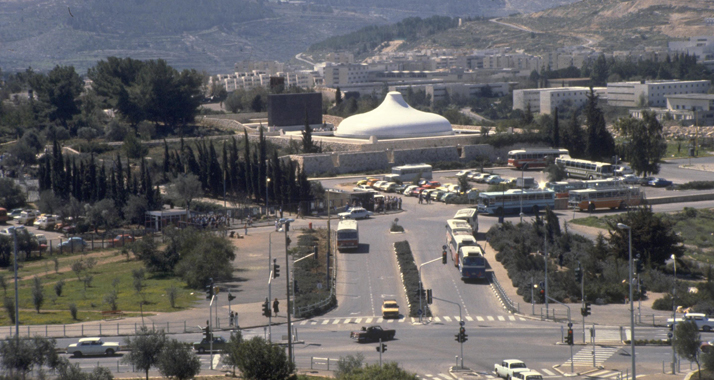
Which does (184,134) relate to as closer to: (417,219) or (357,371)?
(417,219)

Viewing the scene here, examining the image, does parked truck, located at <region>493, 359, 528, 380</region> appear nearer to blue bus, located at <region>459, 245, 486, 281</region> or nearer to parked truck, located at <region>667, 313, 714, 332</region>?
parked truck, located at <region>667, 313, 714, 332</region>

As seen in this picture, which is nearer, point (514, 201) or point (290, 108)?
point (514, 201)

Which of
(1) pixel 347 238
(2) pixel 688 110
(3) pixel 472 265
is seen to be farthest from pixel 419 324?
(2) pixel 688 110

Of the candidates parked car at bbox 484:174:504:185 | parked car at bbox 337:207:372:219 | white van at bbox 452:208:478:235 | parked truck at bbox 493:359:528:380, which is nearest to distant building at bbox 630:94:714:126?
parked car at bbox 484:174:504:185

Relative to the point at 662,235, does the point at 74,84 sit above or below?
above

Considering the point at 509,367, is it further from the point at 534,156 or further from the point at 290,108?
the point at 290,108

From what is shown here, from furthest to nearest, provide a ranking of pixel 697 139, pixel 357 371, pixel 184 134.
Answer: pixel 184 134, pixel 697 139, pixel 357 371

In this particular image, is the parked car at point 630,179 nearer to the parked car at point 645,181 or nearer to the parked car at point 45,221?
the parked car at point 645,181

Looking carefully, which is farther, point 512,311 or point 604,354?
point 512,311

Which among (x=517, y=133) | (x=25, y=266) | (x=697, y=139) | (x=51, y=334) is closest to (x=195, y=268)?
(x=51, y=334)
